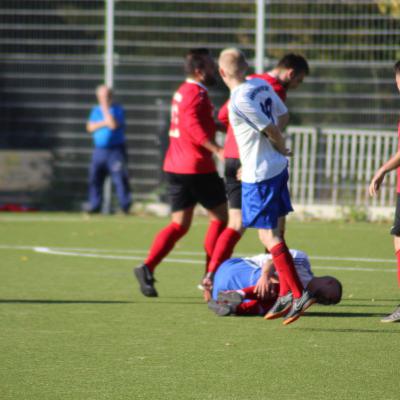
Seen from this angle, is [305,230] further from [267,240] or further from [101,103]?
[267,240]

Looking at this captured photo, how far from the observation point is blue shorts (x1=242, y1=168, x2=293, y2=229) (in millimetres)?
7469

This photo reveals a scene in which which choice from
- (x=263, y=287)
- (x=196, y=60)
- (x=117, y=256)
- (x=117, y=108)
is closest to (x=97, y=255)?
(x=117, y=256)

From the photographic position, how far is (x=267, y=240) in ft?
24.5

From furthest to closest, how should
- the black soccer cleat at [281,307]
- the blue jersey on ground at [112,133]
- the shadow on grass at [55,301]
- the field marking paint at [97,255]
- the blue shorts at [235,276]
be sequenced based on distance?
the blue jersey on ground at [112,133]
the field marking paint at [97,255]
the shadow on grass at [55,301]
the blue shorts at [235,276]
the black soccer cleat at [281,307]

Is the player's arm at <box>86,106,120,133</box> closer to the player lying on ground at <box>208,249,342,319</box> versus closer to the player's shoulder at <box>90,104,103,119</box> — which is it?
the player's shoulder at <box>90,104,103,119</box>

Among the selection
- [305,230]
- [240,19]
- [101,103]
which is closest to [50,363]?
[305,230]

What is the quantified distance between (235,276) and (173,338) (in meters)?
1.37

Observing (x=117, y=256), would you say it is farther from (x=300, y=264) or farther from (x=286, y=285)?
(x=286, y=285)

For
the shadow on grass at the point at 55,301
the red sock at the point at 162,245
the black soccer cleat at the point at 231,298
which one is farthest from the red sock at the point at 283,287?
the red sock at the point at 162,245

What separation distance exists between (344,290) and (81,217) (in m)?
8.93

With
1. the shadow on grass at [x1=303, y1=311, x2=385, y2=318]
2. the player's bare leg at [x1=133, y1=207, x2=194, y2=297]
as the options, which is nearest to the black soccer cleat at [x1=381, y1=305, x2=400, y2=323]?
the shadow on grass at [x1=303, y1=311, x2=385, y2=318]

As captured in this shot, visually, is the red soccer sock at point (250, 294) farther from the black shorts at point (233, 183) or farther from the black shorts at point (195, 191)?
the black shorts at point (195, 191)

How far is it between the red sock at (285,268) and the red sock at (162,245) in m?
1.64

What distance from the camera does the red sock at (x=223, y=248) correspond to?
8594 millimetres
